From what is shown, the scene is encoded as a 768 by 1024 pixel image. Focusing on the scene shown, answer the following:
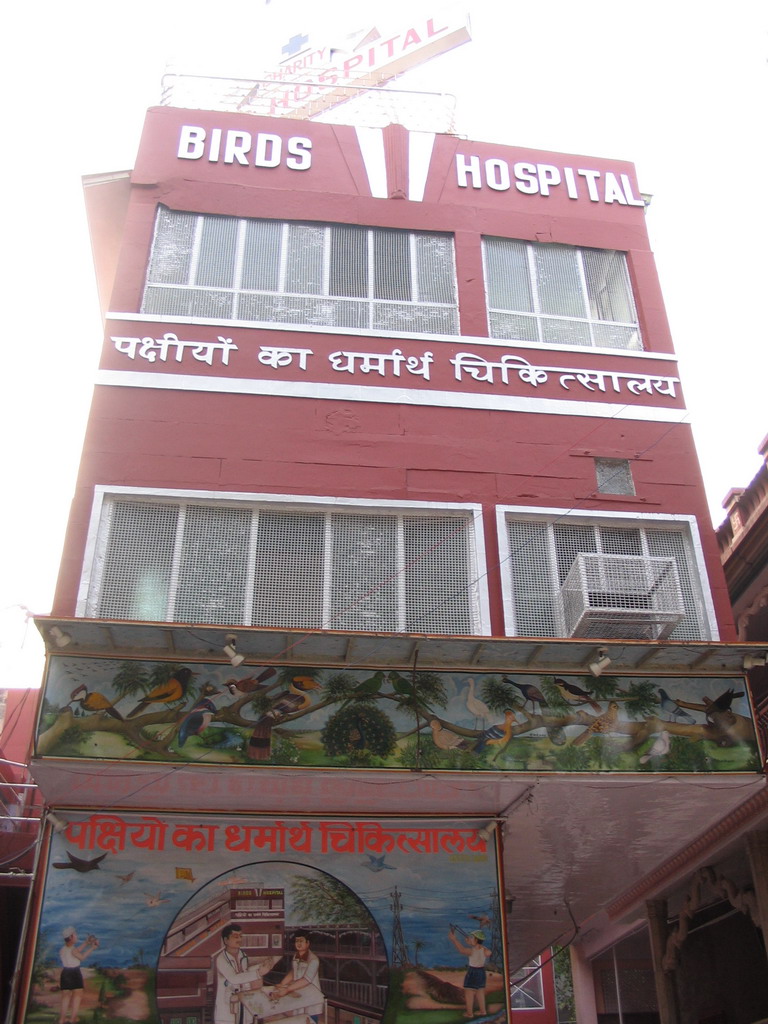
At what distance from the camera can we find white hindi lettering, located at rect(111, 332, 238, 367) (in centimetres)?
1161

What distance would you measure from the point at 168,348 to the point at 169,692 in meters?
4.68

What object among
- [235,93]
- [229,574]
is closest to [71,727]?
[229,574]

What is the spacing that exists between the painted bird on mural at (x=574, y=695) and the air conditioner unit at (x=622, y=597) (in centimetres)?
73

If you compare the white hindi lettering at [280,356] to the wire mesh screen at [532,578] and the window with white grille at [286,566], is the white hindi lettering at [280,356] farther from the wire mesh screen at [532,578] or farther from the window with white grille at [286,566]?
the wire mesh screen at [532,578]

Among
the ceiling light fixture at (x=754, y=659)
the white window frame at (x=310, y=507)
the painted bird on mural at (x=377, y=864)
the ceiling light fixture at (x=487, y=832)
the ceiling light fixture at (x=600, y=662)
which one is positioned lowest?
the painted bird on mural at (x=377, y=864)

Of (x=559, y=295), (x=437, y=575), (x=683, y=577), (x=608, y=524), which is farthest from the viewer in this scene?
(x=559, y=295)

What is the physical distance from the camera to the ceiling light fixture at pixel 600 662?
919 centimetres

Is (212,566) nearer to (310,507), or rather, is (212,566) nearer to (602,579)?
(310,507)

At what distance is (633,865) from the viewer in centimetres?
1124

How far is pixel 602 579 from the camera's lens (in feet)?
33.2

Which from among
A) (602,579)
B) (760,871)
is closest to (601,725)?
(602,579)

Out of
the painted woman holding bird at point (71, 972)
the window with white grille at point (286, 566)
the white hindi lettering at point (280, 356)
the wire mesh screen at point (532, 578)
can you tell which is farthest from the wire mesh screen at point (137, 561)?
the wire mesh screen at point (532, 578)

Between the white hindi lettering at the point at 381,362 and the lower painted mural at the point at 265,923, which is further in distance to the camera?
the white hindi lettering at the point at 381,362

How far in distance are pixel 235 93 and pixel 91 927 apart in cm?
1161
